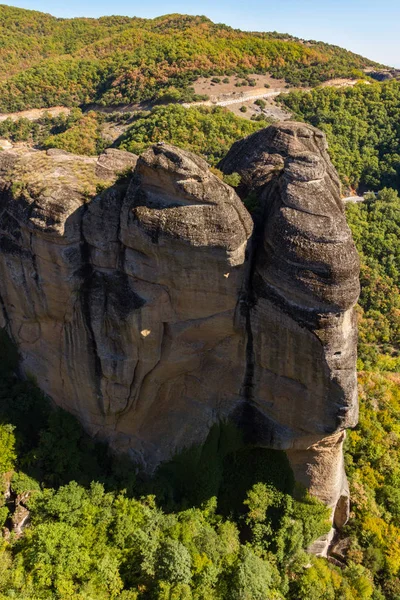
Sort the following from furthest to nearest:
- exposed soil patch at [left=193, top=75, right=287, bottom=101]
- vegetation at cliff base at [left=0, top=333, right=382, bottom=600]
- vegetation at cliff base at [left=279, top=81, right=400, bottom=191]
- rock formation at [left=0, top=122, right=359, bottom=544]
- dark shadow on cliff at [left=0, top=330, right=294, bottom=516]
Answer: exposed soil patch at [left=193, top=75, right=287, bottom=101], vegetation at cliff base at [left=279, top=81, right=400, bottom=191], dark shadow on cliff at [left=0, top=330, right=294, bottom=516], vegetation at cliff base at [left=0, top=333, right=382, bottom=600], rock formation at [left=0, top=122, right=359, bottom=544]

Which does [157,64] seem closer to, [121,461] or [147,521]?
[121,461]

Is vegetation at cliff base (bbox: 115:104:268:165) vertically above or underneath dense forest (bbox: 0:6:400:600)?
above

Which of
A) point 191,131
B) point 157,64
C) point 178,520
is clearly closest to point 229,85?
point 157,64

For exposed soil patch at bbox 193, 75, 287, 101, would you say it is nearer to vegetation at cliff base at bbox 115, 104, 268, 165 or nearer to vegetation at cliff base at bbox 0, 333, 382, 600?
vegetation at cliff base at bbox 115, 104, 268, 165

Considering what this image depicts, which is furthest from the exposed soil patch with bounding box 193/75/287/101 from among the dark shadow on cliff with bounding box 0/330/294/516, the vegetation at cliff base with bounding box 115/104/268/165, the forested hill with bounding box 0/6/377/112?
the dark shadow on cliff with bounding box 0/330/294/516

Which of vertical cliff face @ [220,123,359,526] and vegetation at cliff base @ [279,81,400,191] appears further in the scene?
vegetation at cliff base @ [279,81,400,191]

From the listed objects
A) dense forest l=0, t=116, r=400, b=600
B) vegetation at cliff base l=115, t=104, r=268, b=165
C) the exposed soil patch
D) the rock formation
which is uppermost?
the exposed soil patch

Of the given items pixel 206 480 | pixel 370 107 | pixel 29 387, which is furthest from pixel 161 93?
pixel 206 480

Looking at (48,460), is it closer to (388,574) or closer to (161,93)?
(388,574)
